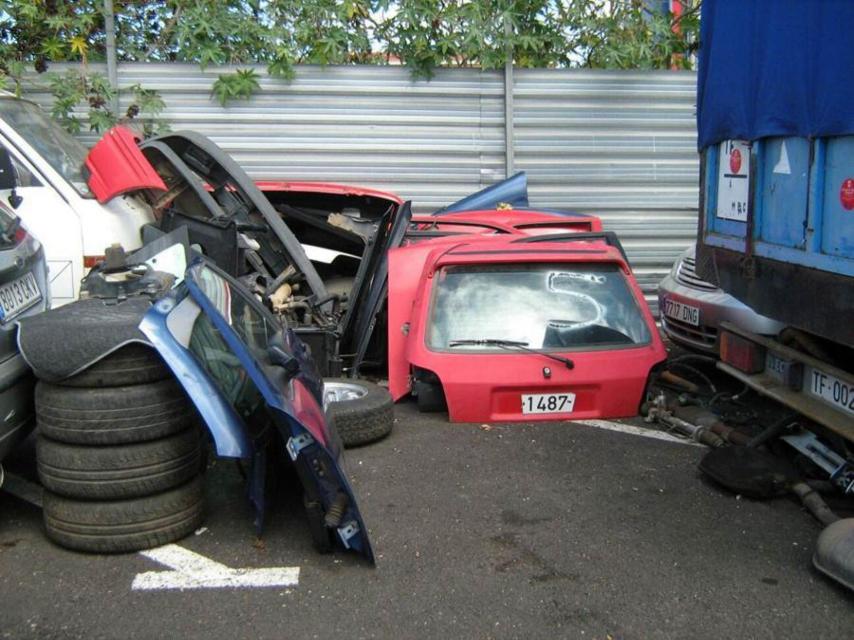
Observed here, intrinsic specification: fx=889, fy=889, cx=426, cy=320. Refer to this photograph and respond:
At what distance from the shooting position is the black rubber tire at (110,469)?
3.74m

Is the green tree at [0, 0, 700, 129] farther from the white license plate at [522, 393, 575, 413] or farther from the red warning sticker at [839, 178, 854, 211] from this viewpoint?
the red warning sticker at [839, 178, 854, 211]

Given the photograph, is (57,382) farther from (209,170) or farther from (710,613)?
(209,170)

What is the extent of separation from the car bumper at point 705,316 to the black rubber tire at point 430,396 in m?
2.06

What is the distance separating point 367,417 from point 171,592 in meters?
1.88

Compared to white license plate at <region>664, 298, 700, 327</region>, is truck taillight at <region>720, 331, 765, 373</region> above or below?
above

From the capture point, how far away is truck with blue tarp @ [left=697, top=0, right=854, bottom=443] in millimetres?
3682

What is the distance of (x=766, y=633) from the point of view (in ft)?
10.7

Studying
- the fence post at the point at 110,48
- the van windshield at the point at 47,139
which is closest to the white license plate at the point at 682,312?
the van windshield at the point at 47,139

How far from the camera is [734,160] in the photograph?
4.68 meters

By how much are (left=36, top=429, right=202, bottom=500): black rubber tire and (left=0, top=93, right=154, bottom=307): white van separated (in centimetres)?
245

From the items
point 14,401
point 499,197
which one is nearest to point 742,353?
point 14,401

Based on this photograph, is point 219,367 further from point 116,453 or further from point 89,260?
point 89,260

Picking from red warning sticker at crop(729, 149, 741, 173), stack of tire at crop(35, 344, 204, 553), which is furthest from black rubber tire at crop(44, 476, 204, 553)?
red warning sticker at crop(729, 149, 741, 173)

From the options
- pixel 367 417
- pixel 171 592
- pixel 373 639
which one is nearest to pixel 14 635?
pixel 171 592
